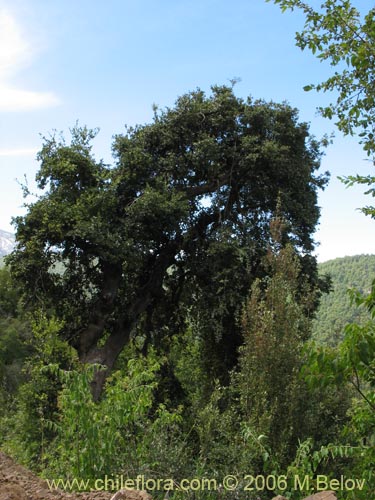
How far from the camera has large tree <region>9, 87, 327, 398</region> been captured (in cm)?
1209

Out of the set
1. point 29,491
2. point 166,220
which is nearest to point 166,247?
point 166,220

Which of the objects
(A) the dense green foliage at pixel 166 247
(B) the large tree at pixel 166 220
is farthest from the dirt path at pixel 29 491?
(B) the large tree at pixel 166 220

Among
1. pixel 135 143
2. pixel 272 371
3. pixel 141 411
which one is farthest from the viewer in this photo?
pixel 135 143

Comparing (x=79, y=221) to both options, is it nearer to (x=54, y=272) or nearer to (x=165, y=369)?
(x=54, y=272)

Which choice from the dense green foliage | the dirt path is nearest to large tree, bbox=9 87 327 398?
the dense green foliage

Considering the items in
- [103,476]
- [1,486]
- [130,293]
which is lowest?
[103,476]

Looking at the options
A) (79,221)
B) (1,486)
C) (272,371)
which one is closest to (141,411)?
(1,486)

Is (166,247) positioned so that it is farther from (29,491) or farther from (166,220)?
(29,491)

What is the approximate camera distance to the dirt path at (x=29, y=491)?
3.24m

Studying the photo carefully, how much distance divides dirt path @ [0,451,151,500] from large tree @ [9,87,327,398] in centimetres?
777

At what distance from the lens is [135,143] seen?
13773 mm

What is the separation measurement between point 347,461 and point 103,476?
13.4 ft

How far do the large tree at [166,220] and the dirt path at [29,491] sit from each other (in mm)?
7769

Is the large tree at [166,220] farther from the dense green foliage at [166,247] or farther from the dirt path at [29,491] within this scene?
the dirt path at [29,491]
